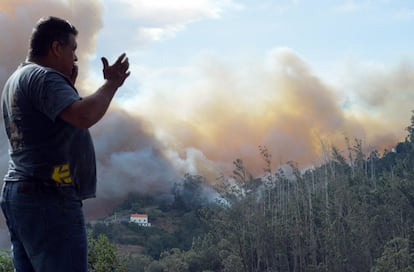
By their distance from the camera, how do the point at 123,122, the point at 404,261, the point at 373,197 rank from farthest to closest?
the point at 123,122 < the point at 373,197 < the point at 404,261

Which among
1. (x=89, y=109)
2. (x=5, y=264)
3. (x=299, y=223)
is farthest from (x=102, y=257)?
(x=299, y=223)

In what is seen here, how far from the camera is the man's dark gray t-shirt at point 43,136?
140 cm

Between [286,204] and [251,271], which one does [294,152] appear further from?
[251,271]

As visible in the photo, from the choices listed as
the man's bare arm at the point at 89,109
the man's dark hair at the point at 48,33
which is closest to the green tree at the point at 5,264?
the man's dark hair at the point at 48,33

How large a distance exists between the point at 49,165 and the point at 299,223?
7514mm

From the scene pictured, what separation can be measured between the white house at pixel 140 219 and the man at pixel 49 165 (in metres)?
8.10

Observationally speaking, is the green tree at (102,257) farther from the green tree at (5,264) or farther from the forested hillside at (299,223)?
the forested hillside at (299,223)

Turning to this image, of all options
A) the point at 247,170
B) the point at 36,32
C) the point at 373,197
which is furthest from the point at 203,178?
the point at 36,32

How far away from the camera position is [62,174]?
4.68ft

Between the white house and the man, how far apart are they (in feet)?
26.6

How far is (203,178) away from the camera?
10156 mm

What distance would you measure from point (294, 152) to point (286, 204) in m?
1.38

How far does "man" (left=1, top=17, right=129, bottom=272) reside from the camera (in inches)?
54.6

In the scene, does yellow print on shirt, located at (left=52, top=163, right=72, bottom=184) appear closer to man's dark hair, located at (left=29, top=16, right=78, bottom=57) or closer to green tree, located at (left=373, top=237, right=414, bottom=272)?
man's dark hair, located at (left=29, top=16, right=78, bottom=57)
